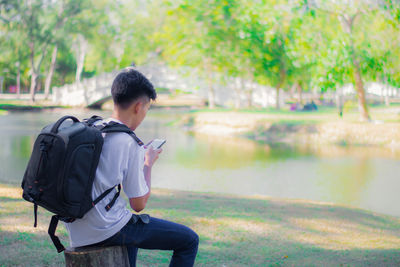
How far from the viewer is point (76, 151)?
2189 mm

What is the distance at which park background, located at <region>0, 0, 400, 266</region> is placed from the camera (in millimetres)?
4730

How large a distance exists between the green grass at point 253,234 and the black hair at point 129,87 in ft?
5.99

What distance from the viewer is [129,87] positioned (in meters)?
2.46

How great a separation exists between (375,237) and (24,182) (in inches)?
156

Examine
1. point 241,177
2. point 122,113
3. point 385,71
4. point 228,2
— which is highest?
point 228,2

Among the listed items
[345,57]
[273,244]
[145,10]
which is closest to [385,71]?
[345,57]

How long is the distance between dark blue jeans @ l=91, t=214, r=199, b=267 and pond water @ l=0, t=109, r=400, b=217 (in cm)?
593

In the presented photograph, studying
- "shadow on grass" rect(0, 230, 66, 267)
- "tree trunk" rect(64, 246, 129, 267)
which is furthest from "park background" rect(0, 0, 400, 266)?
"tree trunk" rect(64, 246, 129, 267)

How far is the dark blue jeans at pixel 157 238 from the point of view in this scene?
2.51 m

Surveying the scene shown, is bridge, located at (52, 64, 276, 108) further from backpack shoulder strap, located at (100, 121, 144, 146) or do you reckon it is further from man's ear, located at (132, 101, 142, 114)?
backpack shoulder strap, located at (100, 121, 144, 146)

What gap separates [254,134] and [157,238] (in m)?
17.9

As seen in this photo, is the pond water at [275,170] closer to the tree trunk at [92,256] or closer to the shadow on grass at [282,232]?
the shadow on grass at [282,232]

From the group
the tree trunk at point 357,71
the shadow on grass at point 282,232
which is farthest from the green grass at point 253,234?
the tree trunk at point 357,71

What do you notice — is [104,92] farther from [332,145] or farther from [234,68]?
[332,145]
